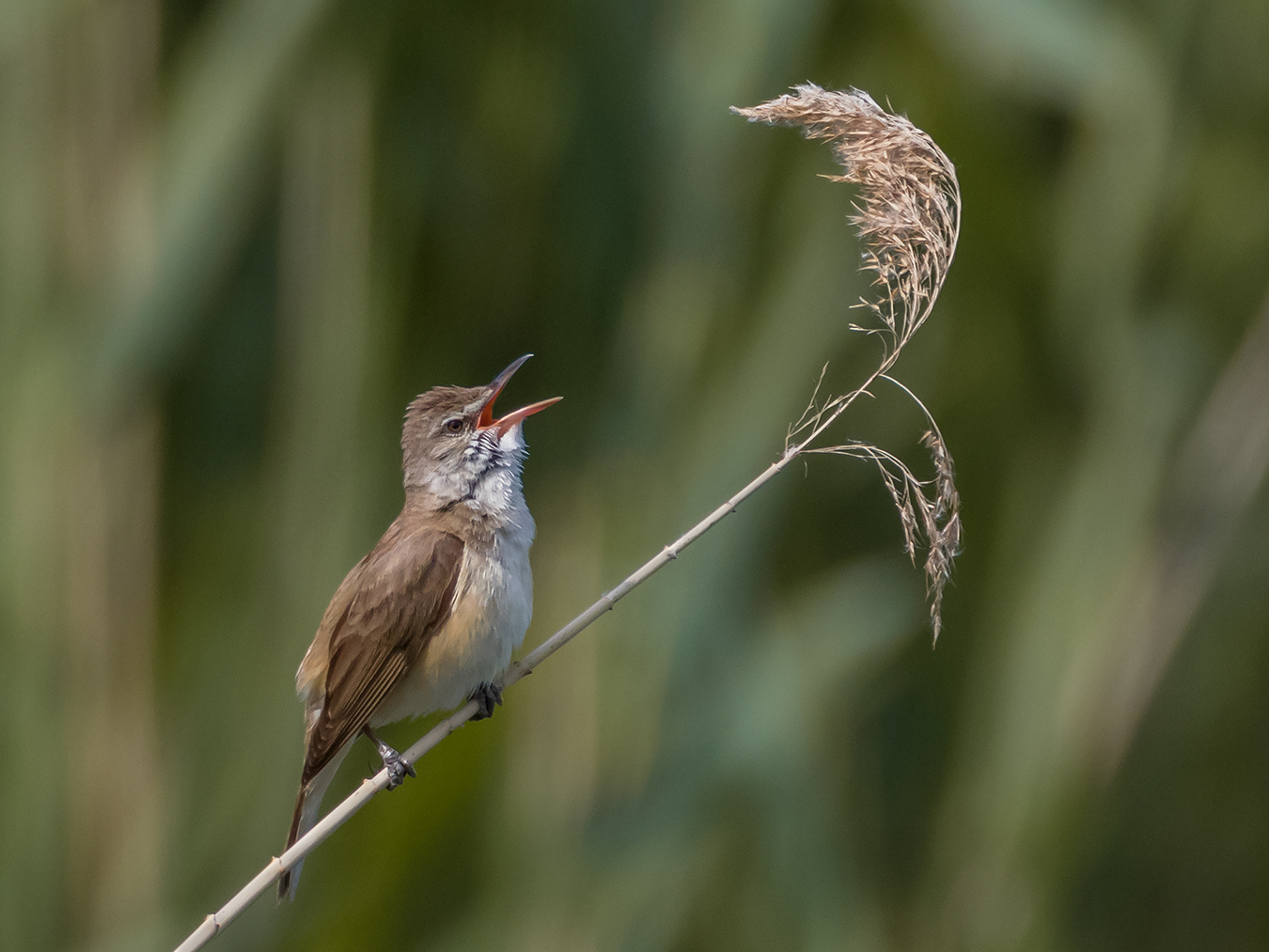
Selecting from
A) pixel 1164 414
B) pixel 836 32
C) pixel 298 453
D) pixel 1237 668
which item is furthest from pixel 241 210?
pixel 1237 668

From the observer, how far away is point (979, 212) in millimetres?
3064

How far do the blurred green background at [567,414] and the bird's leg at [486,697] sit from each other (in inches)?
3.4

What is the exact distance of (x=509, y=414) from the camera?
2.92 meters

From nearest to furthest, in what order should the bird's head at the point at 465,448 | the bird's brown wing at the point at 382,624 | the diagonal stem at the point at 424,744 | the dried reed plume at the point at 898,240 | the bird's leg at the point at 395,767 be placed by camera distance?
the diagonal stem at the point at 424,744 → the dried reed plume at the point at 898,240 → the bird's leg at the point at 395,767 → the bird's brown wing at the point at 382,624 → the bird's head at the point at 465,448

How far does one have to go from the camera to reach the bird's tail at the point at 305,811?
9.25 feet

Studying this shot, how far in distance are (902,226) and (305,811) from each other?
1828 millimetres

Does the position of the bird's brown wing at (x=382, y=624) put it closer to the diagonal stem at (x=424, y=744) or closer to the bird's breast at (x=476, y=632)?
the bird's breast at (x=476, y=632)

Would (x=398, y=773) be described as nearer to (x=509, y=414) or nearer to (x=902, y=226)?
(x=509, y=414)

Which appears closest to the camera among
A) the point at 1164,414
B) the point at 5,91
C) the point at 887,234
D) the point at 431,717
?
the point at 887,234

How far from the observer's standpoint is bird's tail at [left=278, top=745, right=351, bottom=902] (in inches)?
111

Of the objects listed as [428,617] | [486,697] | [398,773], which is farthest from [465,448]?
[398,773]

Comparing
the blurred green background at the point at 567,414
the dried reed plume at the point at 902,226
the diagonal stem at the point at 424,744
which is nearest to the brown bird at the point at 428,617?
the blurred green background at the point at 567,414

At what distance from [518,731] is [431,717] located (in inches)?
18.3

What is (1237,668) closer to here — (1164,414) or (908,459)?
(1164,414)
